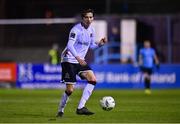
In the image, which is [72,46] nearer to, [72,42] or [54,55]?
[72,42]

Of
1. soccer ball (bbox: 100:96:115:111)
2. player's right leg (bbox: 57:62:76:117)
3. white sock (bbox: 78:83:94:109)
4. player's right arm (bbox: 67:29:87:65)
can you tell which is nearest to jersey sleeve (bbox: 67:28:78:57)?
player's right arm (bbox: 67:29:87:65)

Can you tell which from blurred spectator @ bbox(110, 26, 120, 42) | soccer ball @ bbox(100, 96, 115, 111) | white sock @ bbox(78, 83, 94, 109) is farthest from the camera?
blurred spectator @ bbox(110, 26, 120, 42)

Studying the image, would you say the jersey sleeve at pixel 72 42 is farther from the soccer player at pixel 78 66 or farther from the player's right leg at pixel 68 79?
the player's right leg at pixel 68 79

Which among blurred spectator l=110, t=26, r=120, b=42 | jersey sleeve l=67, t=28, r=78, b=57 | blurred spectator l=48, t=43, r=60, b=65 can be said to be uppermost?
jersey sleeve l=67, t=28, r=78, b=57

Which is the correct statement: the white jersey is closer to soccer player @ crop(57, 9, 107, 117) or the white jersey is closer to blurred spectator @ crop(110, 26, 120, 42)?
soccer player @ crop(57, 9, 107, 117)

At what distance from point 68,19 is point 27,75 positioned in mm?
7233

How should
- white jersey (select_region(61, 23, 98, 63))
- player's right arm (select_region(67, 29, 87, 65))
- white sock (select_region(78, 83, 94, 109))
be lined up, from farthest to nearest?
white sock (select_region(78, 83, 94, 109)) < white jersey (select_region(61, 23, 98, 63)) < player's right arm (select_region(67, 29, 87, 65))

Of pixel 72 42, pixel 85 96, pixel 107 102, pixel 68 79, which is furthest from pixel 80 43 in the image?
pixel 107 102

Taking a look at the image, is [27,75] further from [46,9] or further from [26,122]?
[26,122]

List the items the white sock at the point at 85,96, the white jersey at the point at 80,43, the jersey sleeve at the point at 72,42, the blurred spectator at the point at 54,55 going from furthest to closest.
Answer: the blurred spectator at the point at 54,55, the white sock at the point at 85,96, the white jersey at the point at 80,43, the jersey sleeve at the point at 72,42

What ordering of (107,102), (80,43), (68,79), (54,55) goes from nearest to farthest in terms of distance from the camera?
(68,79), (80,43), (107,102), (54,55)

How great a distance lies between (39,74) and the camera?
3331 centimetres

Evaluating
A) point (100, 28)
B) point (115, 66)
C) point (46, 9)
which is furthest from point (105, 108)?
point (46, 9)

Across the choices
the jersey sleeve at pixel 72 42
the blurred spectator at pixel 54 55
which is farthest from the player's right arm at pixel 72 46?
the blurred spectator at pixel 54 55
